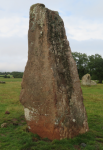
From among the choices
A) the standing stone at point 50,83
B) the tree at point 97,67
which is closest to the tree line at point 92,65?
the tree at point 97,67

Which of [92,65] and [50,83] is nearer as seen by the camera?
[50,83]

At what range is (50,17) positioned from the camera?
619 cm

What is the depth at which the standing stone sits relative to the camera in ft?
17.9

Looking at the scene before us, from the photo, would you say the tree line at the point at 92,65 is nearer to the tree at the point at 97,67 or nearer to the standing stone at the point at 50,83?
the tree at the point at 97,67

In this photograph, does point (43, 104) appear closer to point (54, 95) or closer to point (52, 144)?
point (54, 95)

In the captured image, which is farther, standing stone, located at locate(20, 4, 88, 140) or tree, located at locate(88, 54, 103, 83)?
tree, located at locate(88, 54, 103, 83)

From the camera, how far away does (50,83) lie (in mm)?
5578

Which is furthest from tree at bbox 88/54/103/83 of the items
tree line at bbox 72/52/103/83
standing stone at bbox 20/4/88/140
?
standing stone at bbox 20/4/88/140

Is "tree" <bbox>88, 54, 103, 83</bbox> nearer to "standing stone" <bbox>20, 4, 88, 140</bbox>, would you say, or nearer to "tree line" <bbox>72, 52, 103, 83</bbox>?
"tree line" <bbox>72, 52, 103, 83</bbox>

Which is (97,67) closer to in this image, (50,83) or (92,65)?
(92,65)

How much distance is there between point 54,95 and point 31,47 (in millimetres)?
2289

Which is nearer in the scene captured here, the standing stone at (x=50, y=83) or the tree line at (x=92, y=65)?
the standing stone at (x=50, y=83)

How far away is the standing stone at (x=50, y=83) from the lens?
5461 mm

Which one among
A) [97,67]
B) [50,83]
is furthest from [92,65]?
[50,83]
